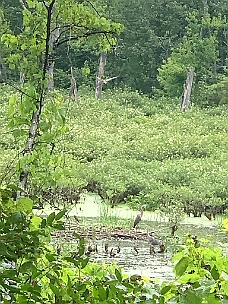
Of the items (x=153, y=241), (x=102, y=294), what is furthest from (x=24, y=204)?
(x=153, y=241)

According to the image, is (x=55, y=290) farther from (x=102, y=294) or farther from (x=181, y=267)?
(x=181, y=267)

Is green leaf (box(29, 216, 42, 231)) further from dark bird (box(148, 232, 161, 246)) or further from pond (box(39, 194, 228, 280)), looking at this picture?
dark bird (box(148, 232, 161, 246))

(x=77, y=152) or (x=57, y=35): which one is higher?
(x=57, y=35)

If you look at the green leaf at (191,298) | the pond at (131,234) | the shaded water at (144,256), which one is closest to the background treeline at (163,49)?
the pond at (131,234)

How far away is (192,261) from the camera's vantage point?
5.55 feet

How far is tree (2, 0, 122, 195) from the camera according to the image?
2113mm

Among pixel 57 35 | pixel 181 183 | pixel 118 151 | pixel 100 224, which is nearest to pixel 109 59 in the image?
pixel 118 151

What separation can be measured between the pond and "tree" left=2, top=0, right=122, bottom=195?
2.82 meters

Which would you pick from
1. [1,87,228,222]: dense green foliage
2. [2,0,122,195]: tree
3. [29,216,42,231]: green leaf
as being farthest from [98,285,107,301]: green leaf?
[1,87,228,222]: dense green foliage

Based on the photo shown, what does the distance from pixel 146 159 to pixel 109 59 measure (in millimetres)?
13765

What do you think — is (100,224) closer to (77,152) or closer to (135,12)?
(77,152)

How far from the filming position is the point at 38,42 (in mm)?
2191

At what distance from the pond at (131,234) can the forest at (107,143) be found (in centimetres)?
18

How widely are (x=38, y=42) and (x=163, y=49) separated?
24429 millimetres
